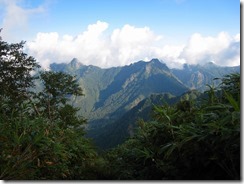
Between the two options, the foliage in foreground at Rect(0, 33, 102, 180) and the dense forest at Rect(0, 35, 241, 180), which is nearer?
the dense forest at Rect(0, 35, 241, 180)

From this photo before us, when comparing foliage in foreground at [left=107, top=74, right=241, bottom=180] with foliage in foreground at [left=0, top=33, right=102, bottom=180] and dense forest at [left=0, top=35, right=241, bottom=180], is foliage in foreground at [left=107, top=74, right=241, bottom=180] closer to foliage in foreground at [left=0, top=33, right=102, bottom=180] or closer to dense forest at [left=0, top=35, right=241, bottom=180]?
dense forest at [left=0, top=35, right=241, bottom=180]

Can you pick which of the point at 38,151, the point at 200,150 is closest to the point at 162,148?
the point at 200,150

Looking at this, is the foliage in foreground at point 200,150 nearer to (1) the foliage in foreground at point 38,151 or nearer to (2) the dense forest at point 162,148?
(2) the dense forest at point 162,148

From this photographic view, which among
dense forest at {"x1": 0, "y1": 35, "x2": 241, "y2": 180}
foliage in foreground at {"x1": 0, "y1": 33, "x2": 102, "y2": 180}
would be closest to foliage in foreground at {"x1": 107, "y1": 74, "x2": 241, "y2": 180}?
dense forest at {"x1": 0, "y1": 35, "x2": 241, "y2": 180}

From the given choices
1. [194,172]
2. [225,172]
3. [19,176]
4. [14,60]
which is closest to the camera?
[225,172]

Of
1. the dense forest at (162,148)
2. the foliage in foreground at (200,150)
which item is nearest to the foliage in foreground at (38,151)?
the dense forest at (162,148)

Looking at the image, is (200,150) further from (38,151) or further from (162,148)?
(38,151)

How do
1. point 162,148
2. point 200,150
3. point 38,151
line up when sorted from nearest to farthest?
point 200,150 < point 162,148 < point 38,151

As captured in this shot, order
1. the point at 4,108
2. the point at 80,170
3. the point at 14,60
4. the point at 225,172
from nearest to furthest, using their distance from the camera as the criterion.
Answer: the point at 225,172, the point at 80,170, the point at 4,108, the point at 14,60

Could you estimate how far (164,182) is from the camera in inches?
113

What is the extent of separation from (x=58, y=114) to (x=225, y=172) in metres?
15.4

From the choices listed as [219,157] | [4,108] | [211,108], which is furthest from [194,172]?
[4,108]

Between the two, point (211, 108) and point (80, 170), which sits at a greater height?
point (211, 108)

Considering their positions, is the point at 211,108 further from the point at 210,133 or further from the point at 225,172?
the point at 225,172
